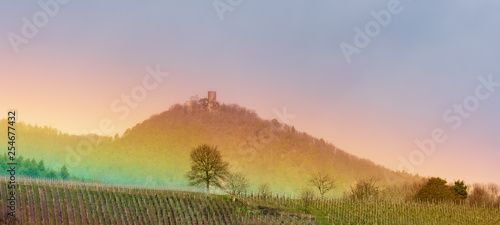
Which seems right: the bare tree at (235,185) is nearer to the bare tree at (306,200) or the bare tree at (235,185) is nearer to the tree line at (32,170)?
the bare tree at (306,200)

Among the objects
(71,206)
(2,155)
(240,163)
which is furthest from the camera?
(240,163)

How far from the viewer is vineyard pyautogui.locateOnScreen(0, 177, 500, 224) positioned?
65750mm

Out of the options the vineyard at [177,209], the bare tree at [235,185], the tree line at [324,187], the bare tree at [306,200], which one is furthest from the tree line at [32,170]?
the bare tree at [306,200]

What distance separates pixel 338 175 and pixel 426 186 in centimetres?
5648

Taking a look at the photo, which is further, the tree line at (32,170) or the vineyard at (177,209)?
the tree line at (32,170)

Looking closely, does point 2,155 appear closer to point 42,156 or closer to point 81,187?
point 42,156

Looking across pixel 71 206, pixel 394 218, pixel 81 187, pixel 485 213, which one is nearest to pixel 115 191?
pixel 81 187

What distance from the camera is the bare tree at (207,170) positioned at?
89.0 meters

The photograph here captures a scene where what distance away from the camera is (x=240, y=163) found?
17638cm

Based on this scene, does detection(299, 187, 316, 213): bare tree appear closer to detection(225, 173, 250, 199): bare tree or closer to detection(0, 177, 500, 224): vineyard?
detection(0, 177, 500, 224): vineyard

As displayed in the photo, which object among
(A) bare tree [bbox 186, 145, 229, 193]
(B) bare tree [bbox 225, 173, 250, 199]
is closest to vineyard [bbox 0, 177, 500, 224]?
(B) bare tree [bbox 225, 173, 250, 199]

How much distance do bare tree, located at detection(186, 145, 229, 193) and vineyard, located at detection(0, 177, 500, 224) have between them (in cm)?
692

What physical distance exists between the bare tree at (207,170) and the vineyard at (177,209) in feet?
22.7

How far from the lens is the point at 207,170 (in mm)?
89812
